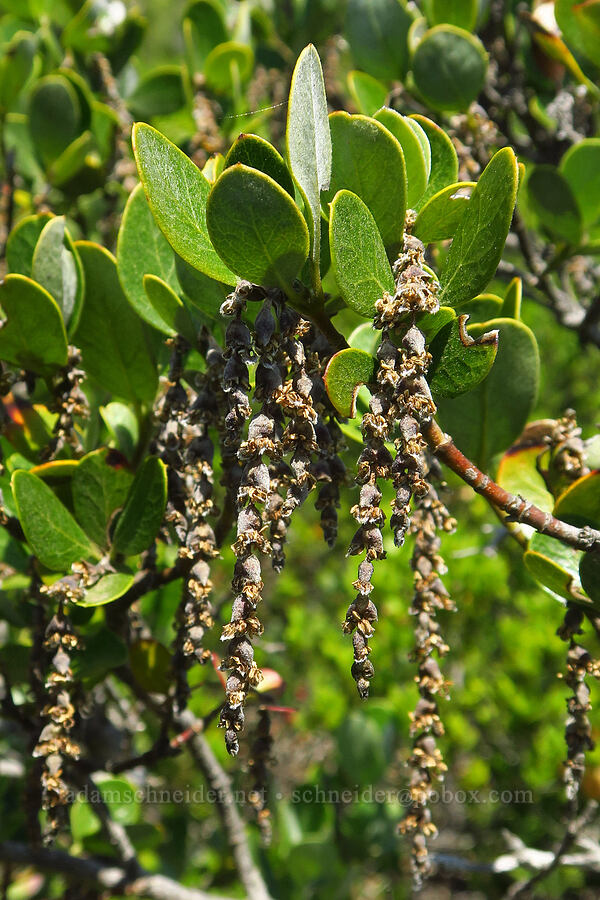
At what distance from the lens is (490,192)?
0.74 m

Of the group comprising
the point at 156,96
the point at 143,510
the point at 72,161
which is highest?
the point at 156,96

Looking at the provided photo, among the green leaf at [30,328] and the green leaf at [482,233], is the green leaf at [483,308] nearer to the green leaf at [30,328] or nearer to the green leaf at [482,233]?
the green leaf at [482,233]

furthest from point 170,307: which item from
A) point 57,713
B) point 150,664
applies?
point 150,664

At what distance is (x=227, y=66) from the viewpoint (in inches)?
72.7

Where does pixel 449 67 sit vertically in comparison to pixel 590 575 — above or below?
above

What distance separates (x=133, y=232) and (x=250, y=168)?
45 cm

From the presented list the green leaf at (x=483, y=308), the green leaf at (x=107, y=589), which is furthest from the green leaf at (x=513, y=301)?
the green leaf at (x=107, y=589)

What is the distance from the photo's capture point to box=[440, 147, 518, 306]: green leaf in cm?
72

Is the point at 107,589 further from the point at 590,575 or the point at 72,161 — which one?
the point at 72,161

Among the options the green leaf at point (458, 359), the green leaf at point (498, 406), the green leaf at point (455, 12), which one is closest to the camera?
the green leaf at point (458, 359)

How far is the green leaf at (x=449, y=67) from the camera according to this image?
4.66ft

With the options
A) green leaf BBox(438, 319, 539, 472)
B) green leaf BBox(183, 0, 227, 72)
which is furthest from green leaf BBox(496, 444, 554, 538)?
green leaf BBox(183, 0, 227, 72)

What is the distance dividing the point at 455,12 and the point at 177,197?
1.10 meters

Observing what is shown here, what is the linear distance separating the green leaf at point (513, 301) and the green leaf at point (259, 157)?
1.33ft
